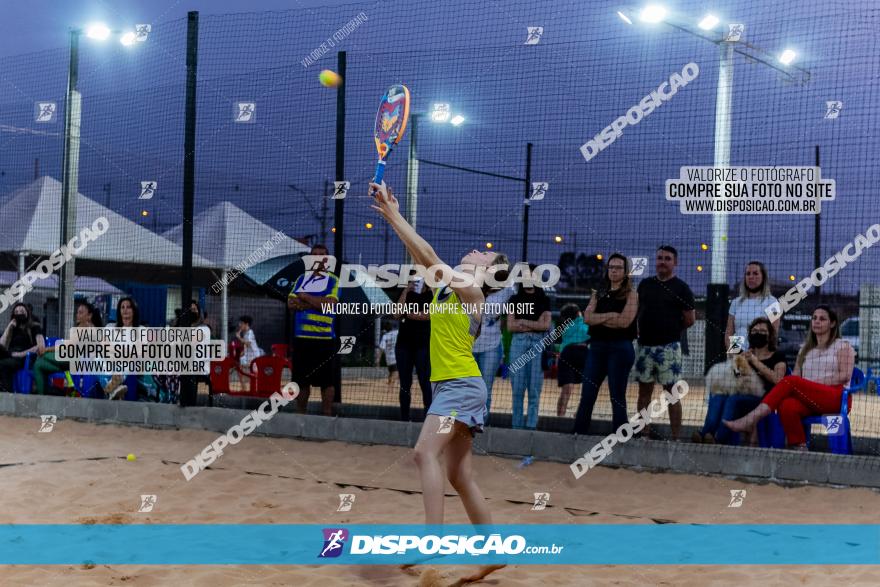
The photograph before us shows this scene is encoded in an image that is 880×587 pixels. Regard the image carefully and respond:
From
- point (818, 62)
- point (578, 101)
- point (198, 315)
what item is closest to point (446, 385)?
point (578, 101)

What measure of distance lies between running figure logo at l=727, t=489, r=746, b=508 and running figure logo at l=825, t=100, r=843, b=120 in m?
3.00

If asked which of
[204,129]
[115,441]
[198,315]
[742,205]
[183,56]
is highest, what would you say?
[183,56]

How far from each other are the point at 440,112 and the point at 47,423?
5403 mm

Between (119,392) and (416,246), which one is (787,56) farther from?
(119,392)

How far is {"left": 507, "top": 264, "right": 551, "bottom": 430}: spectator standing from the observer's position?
24.7ft

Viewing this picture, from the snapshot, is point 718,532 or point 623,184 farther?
point 623,184

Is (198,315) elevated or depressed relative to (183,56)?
depressed

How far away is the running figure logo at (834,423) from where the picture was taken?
6.62 metres

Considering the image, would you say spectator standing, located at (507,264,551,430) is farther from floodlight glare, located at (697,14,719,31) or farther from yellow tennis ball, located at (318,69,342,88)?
yellow tennis ball, located at (318,69,342,88)

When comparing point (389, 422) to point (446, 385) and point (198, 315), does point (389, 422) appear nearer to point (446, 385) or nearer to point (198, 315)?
point (198, 315)

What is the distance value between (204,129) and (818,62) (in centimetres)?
592

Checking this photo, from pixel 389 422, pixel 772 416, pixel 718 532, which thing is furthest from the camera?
pixel 389 422

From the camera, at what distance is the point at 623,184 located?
742 cm

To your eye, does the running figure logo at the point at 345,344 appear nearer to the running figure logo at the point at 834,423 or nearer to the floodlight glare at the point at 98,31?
the running figure logo at the point at 834,423
